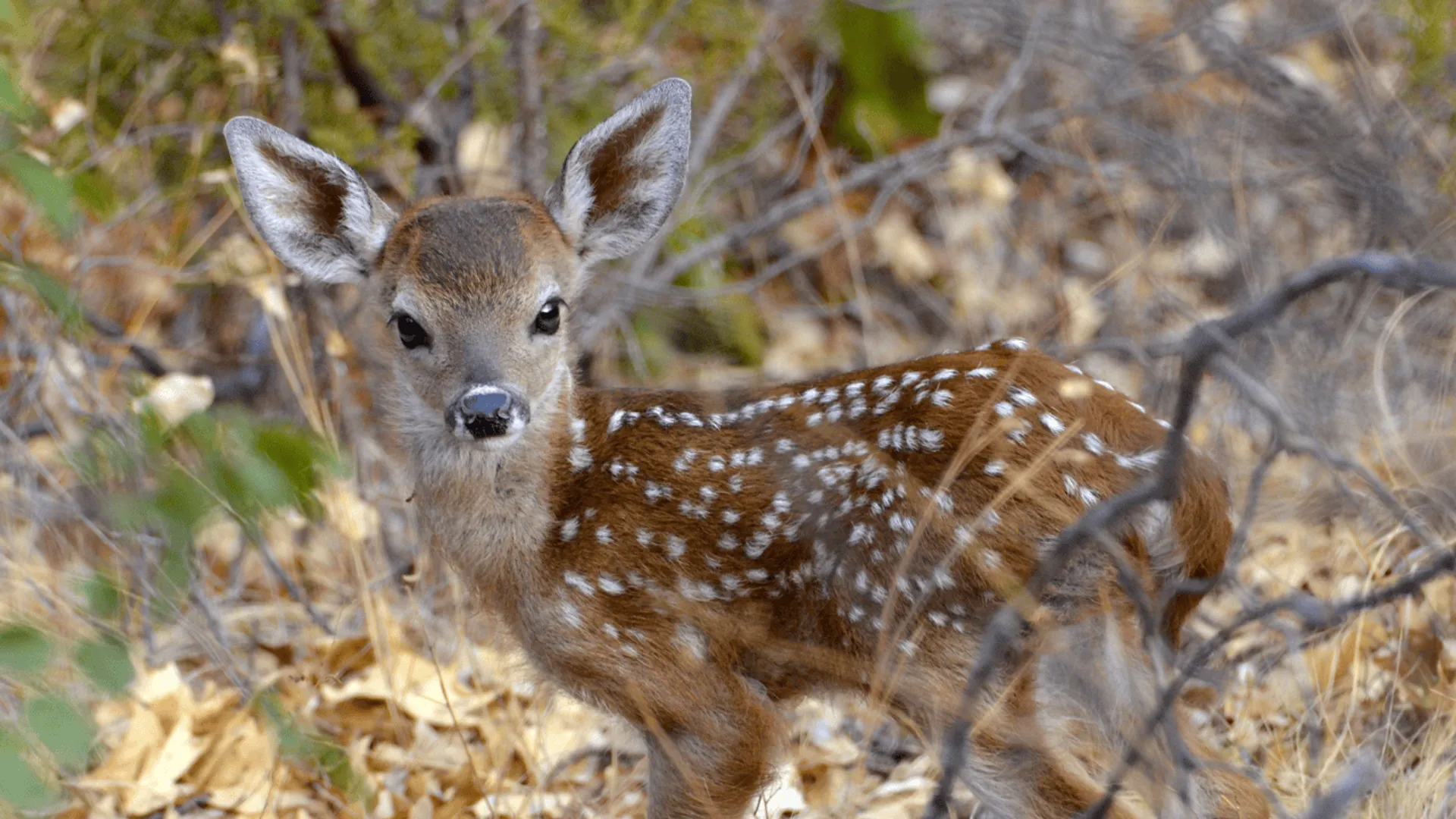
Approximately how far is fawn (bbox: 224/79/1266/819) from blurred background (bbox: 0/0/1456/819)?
1.08 ft

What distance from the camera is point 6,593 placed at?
13.7 ft

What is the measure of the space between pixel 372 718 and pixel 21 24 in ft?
7.60

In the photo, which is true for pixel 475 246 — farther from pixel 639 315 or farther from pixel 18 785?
pixel 639 315

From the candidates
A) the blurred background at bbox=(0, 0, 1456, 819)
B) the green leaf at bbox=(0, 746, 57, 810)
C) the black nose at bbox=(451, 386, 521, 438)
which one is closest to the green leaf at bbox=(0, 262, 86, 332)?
the blurred background at bbox=(0, 0, 1456, 819)

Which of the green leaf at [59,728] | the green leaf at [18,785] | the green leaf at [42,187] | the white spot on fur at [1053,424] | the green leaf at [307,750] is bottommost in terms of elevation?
the green leaf at [307,750]

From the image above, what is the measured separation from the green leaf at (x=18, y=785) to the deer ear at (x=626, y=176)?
2026 mm

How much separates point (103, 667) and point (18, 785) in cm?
21

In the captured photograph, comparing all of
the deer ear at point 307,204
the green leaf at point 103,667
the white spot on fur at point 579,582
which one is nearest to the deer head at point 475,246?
the deer ear at point 307,204

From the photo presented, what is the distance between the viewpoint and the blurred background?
140 inches

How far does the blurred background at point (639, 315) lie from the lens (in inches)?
140

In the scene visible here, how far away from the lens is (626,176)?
399 centimetres

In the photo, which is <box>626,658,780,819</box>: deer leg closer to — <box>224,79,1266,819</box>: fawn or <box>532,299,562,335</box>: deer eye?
<box>224,79,1266,819</box>: fawn

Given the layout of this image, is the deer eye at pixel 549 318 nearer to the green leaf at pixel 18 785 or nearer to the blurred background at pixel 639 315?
the blurred background at pixel 639 315

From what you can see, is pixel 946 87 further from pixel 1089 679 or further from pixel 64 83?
pixel 1089 679
